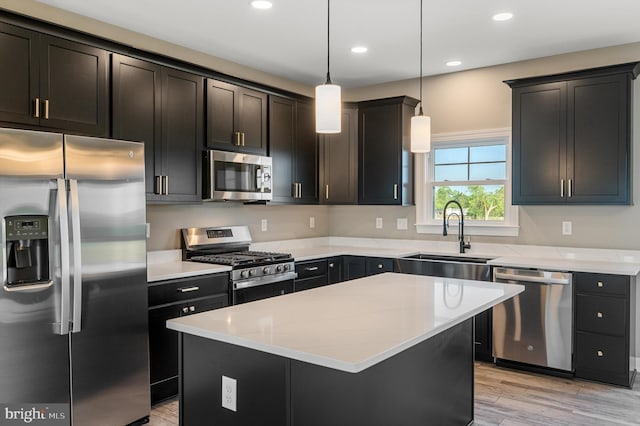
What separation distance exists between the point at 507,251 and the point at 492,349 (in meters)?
0.99

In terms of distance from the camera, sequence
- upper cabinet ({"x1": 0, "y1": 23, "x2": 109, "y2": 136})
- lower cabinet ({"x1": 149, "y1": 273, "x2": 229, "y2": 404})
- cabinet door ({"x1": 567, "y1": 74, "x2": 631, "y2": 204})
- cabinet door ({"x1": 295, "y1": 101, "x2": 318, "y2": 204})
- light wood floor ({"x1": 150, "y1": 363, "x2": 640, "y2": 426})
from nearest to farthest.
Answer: upper cabinet ({"x1": 0, "y1": 23, "x2": 109, "y2": 136}) < light wood floor ({"x1": 150, "y1": 363, "x2": 640, "y2": 426}) < lower cabinet ({"x1": 149, "y1": 273, "x2": 229, "y2": 404}) < cabinet door ({"x1": 567, "y1": 74, "x2": 631, "y2": 204}) < cabinet door ({"x1": 295, "y1": 101, "x2": 318, "y2": 204})

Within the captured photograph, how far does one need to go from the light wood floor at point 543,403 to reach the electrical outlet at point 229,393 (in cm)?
143

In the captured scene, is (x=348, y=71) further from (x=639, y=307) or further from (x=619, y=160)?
(x=639, y=307)

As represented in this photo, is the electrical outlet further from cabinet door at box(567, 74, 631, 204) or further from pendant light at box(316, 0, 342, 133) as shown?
cabinet door at box(567, 74, 631, 204)

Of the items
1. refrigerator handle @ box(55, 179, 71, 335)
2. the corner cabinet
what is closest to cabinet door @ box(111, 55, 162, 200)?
refrigerator handle @ box(55, 179, 71, 335)

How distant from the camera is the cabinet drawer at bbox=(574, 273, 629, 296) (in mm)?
3604

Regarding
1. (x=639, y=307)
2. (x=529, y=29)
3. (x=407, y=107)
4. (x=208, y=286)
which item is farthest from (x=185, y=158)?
(x=639, y=307)

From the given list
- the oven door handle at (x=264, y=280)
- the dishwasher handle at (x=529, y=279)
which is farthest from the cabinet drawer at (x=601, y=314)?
the oven door handle at (x=264, y=280)

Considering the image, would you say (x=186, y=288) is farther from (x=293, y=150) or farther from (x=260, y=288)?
(x=293, y=150)

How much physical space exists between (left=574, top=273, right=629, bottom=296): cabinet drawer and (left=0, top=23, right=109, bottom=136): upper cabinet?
11.9 feet

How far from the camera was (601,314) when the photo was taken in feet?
12.1

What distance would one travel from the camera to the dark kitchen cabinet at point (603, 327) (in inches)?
142

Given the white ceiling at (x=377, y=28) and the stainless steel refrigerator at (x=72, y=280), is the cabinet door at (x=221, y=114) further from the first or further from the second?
the stainless steel refrigerator at (x=72, y=280)

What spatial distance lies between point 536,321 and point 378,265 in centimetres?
149
